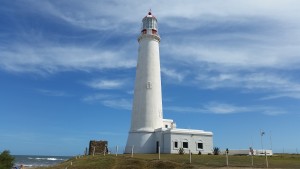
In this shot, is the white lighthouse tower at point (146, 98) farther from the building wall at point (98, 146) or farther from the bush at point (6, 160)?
the bush at point (6, 160)

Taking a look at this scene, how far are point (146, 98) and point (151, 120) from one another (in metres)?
3.02

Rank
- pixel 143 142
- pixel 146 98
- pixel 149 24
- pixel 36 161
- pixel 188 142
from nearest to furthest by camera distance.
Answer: pixel 143 142, pixel 146 98, pixel 188 142, pixel 149 24, pixel 36 161

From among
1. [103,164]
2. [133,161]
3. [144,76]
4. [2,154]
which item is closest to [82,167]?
[103,164]

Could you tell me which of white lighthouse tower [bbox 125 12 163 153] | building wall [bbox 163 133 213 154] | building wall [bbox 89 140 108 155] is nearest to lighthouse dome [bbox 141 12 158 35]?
white lighthouse tower [bbox 125 12 163 153]

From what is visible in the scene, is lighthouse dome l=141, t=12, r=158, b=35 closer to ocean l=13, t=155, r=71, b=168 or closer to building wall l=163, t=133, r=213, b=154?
building wall l=163, t=133, r=213, b=154

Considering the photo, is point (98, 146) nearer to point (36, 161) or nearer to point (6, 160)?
point (6, 160)

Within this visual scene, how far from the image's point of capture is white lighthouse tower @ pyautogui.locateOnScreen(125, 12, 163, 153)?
42.2m

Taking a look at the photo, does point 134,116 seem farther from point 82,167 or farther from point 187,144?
point 82,167

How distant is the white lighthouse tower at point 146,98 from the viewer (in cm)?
4216

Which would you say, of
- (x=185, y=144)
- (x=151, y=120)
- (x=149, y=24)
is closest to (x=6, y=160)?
Answer: (x=151, y=120)

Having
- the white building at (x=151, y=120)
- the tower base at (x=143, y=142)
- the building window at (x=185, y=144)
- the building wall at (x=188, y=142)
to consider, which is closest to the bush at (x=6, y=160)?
the white building at (x=151, y=120)

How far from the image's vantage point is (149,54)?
43.8 metres

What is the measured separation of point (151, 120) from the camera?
42.4m

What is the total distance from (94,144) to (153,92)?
10.8 metres
